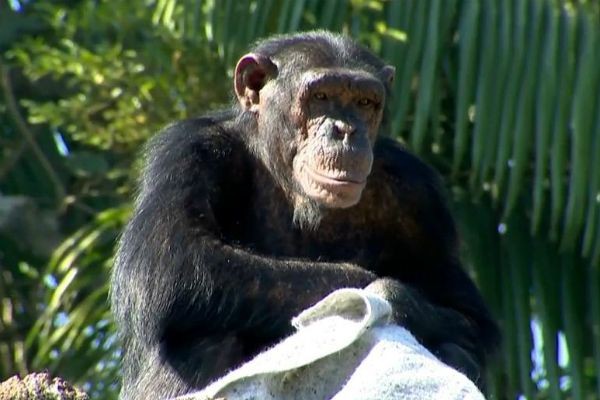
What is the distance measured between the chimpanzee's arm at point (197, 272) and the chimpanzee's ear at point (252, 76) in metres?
0.50

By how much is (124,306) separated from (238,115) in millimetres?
956

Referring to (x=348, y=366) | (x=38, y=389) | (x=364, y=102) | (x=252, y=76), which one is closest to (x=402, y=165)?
(x=364, y=102)

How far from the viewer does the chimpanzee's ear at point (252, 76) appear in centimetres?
727

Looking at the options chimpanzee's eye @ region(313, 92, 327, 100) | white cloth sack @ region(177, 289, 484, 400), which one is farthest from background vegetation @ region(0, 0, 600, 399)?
white cloth sack @ region(177, 289, 484, 400)

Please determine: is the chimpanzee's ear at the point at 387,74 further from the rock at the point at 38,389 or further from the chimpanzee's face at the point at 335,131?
the rock at the point at 38,389

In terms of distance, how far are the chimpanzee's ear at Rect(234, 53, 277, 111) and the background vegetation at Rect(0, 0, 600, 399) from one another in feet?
6.10

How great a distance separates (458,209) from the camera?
378 inches

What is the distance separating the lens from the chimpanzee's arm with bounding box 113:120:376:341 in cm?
642

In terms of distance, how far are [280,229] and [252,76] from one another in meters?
0.65

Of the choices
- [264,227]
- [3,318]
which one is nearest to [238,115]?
[264,227]

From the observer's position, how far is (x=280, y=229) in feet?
23.0

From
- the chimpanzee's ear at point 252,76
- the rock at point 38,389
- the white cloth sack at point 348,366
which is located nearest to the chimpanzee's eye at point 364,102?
the chimpanzee's ear at point 252,76

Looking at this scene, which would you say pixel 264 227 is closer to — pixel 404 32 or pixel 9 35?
pixel 404 32

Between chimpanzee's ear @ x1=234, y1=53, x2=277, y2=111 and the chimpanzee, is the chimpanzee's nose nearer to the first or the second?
the chimpanzee
